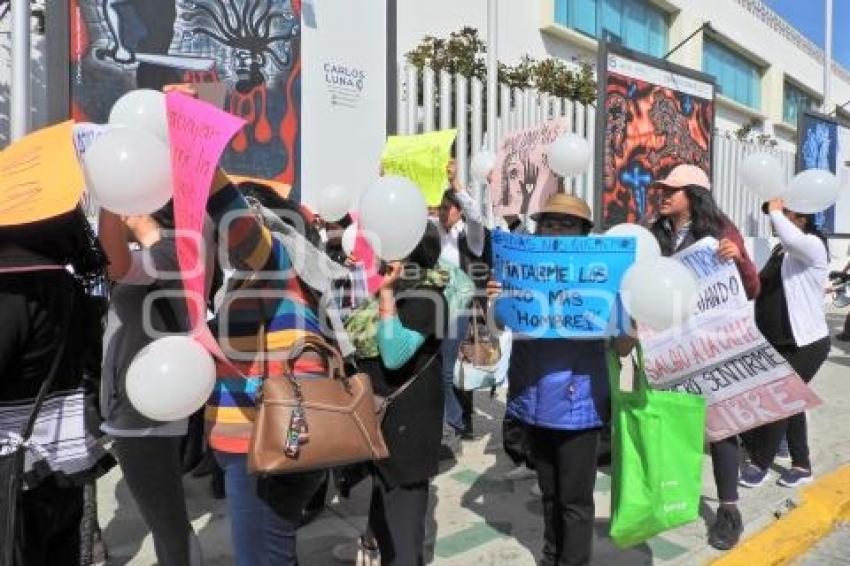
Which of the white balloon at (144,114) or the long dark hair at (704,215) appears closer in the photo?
the white balloon at (144,114)

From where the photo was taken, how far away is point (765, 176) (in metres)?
4.23

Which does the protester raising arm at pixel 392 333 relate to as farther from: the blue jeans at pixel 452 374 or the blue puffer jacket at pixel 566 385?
the blue jeans at pixel 452 374

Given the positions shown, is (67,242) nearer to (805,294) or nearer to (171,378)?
(171,378)

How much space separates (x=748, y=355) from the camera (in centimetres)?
351

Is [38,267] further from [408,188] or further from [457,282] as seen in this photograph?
[457,282]

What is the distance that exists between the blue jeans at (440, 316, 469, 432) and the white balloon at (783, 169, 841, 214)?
1958mm

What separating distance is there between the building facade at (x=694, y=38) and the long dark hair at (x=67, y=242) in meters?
8.94

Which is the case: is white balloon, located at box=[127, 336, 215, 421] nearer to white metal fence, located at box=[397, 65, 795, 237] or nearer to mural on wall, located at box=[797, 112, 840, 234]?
white metal fence, located at box=[397, 65, 795, 237]

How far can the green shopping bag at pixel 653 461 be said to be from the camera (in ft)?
8.98

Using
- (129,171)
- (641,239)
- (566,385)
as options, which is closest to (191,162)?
(129,171)

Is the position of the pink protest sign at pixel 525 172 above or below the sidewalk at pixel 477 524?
above

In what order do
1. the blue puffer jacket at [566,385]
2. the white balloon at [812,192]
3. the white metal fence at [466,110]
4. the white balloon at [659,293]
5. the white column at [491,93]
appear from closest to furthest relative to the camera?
the white balloon at [659,293] → the blue puffer jacket at [566,385] → the white balloon at [812,192] → the white metal fence at [466,110] → the white column at [491,93]

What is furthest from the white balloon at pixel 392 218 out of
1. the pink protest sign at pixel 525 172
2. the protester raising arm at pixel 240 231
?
the pink protest sign at pixel 525 172

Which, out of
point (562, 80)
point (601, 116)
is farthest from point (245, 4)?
point (562, 80)
